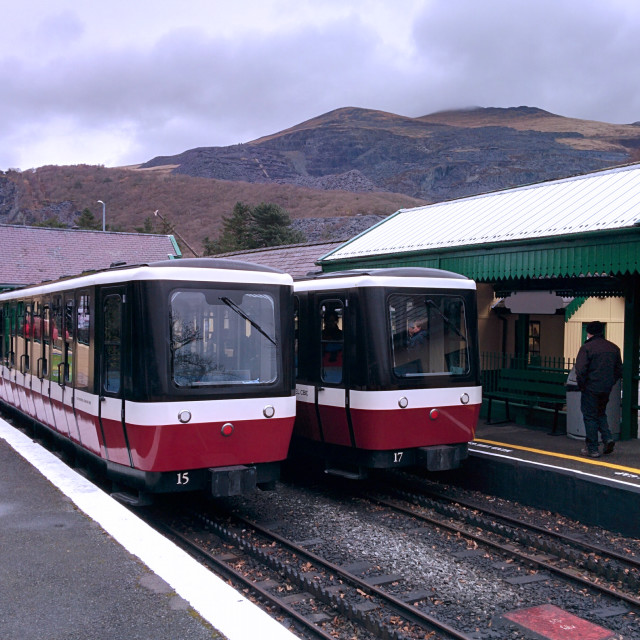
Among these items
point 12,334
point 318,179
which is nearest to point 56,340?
point 12,334


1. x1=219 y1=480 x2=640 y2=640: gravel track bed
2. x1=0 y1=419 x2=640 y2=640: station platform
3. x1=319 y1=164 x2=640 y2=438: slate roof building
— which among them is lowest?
x1=219 y1=480 x2=640 y2=640: gravel track bed

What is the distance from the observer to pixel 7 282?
28.2 meters

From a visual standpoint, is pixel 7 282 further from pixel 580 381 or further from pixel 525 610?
pixel 525 610

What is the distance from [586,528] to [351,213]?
100438mm

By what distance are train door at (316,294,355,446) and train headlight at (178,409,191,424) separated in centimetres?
219

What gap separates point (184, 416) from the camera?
6605 millimetres

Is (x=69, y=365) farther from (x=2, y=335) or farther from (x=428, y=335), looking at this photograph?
(x=2, y=335)

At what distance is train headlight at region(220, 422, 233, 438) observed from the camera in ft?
22.5

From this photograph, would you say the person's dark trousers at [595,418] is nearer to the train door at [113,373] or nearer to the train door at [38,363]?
the train door at [113,373]

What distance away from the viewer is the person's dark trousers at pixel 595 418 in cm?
884

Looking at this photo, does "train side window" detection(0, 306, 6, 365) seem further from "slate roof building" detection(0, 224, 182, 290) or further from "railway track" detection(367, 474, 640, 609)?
"slate roof building" detection(0, 224, 182, 290)

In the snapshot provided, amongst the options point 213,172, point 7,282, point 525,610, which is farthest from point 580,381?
point 213,172

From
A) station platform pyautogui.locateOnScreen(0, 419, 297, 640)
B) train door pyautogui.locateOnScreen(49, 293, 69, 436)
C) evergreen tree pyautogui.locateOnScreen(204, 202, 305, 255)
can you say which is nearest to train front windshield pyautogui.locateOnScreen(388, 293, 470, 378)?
station platform pyautogui.locateOnScreen(0, 419, 297, 640)

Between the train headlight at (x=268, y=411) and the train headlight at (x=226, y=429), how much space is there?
37 cm
